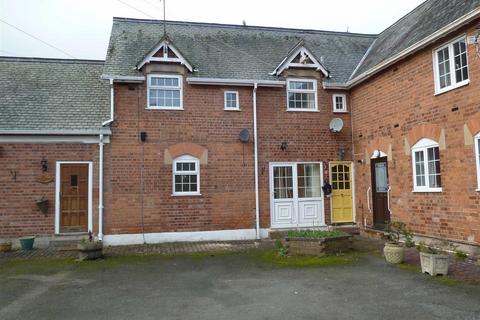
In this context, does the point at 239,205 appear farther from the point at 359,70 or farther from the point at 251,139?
the point at 359,70

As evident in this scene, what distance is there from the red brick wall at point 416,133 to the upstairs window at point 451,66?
0.18 meters

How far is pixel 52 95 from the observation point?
Result: 14.1 meters

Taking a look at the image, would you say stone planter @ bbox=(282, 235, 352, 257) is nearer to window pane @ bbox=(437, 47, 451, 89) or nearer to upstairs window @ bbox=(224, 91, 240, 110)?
window pane @ bbox=(437, 47, 451, 89)

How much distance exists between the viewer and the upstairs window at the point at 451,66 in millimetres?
10094

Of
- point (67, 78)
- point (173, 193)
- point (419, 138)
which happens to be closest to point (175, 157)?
point (173, 193)

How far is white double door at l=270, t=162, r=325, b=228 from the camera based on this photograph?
47.0ft

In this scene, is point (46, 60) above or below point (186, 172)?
above

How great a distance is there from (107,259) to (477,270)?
29.8 ft

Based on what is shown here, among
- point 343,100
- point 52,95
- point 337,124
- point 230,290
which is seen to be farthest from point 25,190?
point 343,100

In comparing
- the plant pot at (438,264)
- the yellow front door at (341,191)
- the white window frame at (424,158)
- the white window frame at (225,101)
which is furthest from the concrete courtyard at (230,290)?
the white window frame at (225,101)

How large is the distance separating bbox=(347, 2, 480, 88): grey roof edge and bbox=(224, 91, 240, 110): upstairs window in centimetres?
432

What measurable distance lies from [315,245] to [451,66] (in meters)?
5.98

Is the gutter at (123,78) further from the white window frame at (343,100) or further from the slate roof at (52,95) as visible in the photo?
the white window frame at (343,100)

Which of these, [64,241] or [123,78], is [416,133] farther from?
[64,241]
